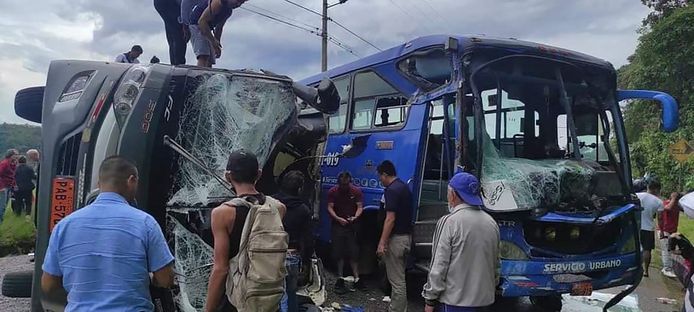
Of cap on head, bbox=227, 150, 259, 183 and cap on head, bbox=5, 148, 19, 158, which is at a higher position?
cap on head, bbox=5, 148, 19, 158

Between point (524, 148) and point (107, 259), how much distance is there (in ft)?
15.5

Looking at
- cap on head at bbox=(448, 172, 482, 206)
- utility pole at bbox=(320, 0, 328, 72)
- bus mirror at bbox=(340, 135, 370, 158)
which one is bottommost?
cap on head at bbox=(448, 172, 482, 206)

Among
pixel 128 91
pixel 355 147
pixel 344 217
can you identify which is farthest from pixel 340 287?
pixel 128 91

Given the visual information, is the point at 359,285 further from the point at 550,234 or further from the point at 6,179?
the point at 6,179

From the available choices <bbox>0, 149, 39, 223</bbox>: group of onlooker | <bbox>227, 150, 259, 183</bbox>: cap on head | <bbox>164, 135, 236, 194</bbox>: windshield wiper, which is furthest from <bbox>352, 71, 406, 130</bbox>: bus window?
<bbox>0, 149, 39, 223</bbox>: group of onlooker

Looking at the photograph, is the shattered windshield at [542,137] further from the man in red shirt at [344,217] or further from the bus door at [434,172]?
the man in red shirt at [344,217]

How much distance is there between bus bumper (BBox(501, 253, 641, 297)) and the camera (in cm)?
497

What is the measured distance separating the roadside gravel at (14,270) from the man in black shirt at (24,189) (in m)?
2.03

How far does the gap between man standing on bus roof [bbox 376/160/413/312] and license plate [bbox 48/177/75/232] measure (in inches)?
112

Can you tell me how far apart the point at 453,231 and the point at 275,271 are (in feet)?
3.99

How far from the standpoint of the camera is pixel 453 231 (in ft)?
11.2

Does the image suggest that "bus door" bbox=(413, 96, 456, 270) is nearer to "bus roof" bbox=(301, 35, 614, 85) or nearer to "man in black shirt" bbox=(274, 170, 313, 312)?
"bus roof" bbox=(301, 35, 614, 85)

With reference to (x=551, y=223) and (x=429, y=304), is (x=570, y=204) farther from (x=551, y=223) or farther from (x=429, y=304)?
(x=429, y=304)

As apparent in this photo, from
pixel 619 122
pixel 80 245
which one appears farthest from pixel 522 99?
pixel 80 245
